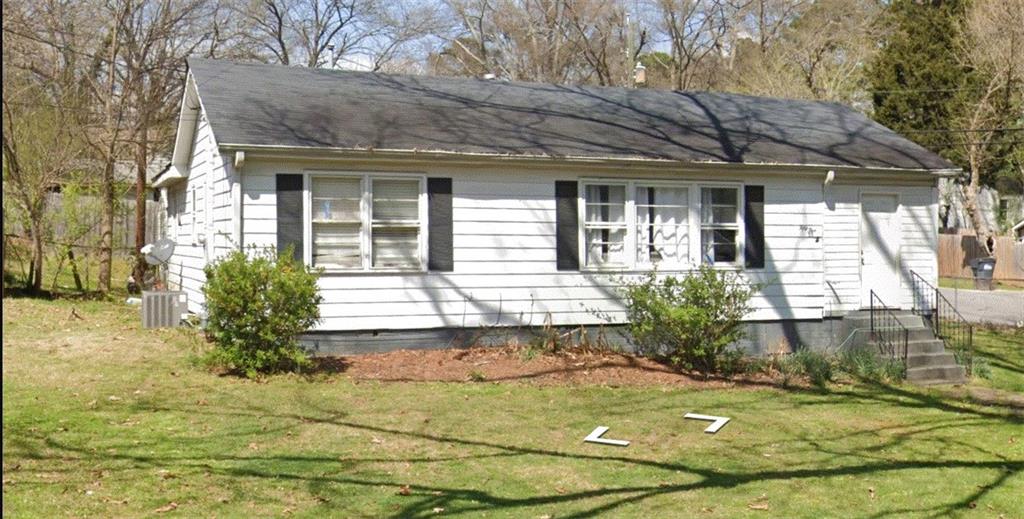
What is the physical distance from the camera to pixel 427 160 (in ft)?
41.0

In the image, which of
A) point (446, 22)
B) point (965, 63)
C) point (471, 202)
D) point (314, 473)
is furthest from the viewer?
point (446, 22)

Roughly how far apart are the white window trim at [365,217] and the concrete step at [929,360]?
664 cm

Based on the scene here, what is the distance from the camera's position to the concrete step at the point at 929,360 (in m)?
13.0

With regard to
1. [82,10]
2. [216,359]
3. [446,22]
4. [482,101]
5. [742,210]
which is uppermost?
[446,22]

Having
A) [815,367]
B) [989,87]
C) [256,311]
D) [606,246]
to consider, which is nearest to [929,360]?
[815,367]

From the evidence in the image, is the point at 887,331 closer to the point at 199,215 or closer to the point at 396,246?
the point at 396,246

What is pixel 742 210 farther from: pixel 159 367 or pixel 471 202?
pixel 159 367

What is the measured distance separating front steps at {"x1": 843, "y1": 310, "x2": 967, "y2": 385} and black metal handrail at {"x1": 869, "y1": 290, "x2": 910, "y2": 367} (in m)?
0.08

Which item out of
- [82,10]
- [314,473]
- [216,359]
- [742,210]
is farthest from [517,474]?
[82,10]

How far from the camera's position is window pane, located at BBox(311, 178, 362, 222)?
1225 centimetres

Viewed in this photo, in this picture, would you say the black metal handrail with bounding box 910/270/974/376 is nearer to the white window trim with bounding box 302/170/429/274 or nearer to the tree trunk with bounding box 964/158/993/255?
the white window trim with bounding box 302/170/429/274

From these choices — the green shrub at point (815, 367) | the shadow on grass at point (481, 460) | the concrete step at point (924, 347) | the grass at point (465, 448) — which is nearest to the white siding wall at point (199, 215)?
the grass at point (465, 448)

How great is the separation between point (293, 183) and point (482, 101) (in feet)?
13.8

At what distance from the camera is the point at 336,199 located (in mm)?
12359
